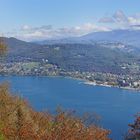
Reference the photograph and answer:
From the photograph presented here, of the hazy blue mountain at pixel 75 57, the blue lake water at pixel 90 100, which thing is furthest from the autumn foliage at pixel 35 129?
the hazy blue mountain at pixel 75 57

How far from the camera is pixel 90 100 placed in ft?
255

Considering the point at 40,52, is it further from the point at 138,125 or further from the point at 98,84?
the point at 138,125

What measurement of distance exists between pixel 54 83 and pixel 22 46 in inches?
3565

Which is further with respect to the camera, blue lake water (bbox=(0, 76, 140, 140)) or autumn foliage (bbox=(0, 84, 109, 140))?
blue lake water (bbox=(0, 76, 140, 140))

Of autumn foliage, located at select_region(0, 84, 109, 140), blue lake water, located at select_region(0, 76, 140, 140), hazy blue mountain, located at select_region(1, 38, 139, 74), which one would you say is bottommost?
blue lake water, located at select_region(0, 76, 140, 140)

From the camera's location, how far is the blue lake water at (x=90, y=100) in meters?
59.0

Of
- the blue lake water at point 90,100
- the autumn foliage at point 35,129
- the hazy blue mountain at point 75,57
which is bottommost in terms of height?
the blue lake water at point 90,100

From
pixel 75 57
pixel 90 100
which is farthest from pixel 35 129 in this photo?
pixel 75 57

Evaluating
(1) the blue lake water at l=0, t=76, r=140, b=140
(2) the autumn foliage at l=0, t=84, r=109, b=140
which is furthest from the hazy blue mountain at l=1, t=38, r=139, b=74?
(2) the autumn foliage at l=0, t=84, r=109, b=140

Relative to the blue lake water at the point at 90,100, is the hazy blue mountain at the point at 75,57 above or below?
above

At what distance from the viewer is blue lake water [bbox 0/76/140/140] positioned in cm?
5900

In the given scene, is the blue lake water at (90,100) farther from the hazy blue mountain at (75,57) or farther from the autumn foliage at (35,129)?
the hazy blue mountain at (75,57)

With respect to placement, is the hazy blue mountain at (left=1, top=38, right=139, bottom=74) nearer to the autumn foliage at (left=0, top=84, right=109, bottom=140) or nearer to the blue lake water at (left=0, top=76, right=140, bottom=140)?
the blue lake water at (left=0, top=76, right=140, bottom=140)

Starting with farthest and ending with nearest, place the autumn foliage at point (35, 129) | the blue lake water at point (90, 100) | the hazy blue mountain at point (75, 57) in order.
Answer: the hazy blue mountain at point (75, 57)
the blue lake water at point (90, 100)
the autumn foliage at point (35, 129)
